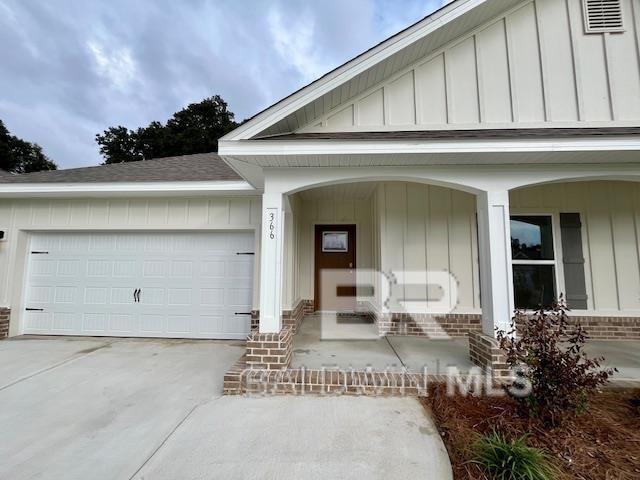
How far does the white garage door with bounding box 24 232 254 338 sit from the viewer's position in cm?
581

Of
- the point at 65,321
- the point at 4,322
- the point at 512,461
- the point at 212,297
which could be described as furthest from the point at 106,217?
the point at 512,461

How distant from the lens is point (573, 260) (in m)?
5.36

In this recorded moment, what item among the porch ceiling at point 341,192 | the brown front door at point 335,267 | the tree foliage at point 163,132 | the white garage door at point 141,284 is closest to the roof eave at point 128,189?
the white garage door at point 141,284

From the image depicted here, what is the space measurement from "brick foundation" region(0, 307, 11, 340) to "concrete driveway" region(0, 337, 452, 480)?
2489 mm

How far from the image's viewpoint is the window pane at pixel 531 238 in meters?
5.41

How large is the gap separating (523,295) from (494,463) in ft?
13.1

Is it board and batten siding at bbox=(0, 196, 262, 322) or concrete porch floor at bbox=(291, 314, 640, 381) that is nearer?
concrete porch floor at bbox=(291, 314, 640, 381)

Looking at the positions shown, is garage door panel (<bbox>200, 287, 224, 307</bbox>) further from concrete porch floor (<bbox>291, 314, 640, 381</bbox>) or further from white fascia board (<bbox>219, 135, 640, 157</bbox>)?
white fascia board (<bbox>219, 135, 640, 157</bbox>)

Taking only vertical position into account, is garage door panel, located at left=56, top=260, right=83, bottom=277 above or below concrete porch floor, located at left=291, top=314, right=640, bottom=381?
above

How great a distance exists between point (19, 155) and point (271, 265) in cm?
3417

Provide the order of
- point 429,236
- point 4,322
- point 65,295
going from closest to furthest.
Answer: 1. point 429,236
2. point 4,322
3. point 65,295

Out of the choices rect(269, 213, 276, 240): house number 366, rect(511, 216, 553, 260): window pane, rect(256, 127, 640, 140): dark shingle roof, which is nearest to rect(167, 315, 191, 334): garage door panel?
rect(269, 213, 276, 240): house number 366

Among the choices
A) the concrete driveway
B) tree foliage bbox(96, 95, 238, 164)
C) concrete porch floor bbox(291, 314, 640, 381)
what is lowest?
the concrete driveway

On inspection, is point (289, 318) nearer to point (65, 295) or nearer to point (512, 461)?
point (512, 461)
